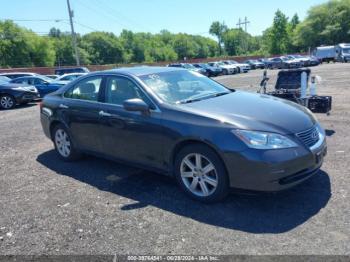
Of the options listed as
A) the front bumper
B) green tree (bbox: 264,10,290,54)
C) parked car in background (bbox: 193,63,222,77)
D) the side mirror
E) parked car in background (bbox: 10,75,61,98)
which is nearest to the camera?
the front bumper

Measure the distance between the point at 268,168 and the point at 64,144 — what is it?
3.98m

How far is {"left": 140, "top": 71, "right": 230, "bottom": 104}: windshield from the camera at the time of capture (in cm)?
492

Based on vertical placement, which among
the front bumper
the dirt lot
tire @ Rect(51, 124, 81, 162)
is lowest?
the dirt lot

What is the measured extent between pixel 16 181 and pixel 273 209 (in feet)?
13.0

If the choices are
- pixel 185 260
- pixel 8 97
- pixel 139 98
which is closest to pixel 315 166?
pixel 185 260

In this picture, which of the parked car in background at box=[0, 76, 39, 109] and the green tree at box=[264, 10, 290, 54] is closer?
the parked car in background at box=[0, 76, 39, 109]

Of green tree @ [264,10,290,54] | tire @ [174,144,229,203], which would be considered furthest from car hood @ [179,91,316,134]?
green tree @ [264,10,290,54]

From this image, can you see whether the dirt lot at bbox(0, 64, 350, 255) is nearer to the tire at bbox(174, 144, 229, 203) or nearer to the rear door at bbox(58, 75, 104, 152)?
the tire at bbox(174, 144, 229, 203)

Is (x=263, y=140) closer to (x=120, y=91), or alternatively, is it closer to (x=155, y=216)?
(x=155, y=216)

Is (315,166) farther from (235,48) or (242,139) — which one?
(235,48)

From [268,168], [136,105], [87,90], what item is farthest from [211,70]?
[268,168]

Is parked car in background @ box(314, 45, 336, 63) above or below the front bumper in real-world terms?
below

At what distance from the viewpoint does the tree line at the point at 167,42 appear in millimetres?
86562

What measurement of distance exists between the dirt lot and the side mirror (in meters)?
1.12
